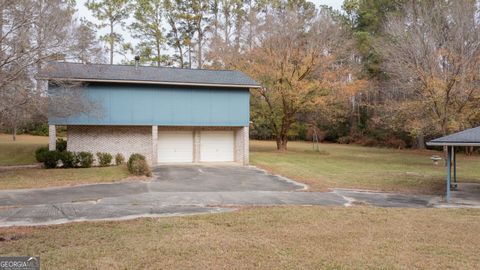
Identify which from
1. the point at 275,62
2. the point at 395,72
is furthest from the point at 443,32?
the point at 275,62

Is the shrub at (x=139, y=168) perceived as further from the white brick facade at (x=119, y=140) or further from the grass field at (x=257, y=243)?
the grass field at (x=257, y=243)

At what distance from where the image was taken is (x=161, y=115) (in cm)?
2142

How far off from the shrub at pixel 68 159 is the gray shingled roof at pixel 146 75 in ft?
11.9

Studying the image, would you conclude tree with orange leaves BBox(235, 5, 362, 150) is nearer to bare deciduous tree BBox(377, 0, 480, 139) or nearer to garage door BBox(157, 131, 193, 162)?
bare deciduous tree BBox(377, 0, 480, 139)

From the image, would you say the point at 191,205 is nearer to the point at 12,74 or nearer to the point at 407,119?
the point at 12,74

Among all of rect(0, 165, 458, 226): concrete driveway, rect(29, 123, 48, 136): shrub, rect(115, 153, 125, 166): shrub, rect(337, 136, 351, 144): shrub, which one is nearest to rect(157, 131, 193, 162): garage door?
rect(115, 153, 125, 166): shrub

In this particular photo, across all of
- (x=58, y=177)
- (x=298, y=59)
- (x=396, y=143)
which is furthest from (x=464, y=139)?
(x=396, y=143)

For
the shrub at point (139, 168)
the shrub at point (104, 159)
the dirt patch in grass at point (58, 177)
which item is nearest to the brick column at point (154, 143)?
the shrub at point (104, 159)

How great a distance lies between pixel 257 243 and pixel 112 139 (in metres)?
16.2

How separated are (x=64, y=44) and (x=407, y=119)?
2308 centimetres

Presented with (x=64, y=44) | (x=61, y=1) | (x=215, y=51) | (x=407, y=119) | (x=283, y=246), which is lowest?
(x=283, y=246)

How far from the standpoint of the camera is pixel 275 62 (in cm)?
3003

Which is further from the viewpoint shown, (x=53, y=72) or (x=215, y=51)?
(x=215, y=51)

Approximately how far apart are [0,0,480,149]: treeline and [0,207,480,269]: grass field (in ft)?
34.2
